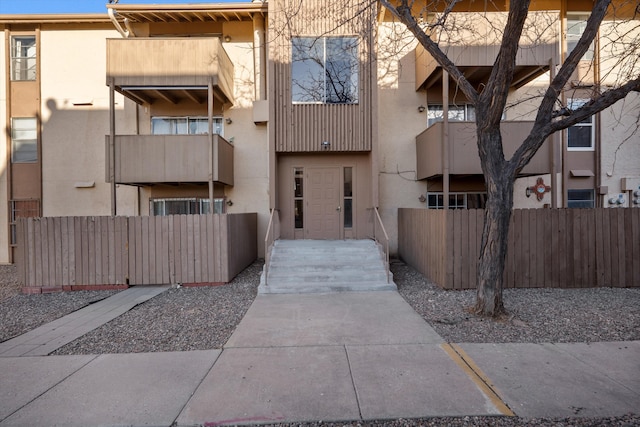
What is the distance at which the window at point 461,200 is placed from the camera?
1140 cm

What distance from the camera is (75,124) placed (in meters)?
11.6

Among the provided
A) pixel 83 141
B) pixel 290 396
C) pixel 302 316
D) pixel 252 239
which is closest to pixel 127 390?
pixel 290 396

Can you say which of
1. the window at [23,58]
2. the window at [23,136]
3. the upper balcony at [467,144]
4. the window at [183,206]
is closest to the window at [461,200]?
the upper balcony at [467,144]

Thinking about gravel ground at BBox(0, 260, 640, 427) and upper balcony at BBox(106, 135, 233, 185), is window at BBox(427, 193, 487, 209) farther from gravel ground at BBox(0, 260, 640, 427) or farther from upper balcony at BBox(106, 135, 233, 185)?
upper balcony at BBox(106, 135, 233, 185)

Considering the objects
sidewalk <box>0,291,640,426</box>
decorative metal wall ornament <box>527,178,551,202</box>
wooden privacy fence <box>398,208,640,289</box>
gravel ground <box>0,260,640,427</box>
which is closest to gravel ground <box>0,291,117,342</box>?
gravel ground <box>0,260,640,427</box>

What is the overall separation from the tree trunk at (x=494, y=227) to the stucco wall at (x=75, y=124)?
11.3 m

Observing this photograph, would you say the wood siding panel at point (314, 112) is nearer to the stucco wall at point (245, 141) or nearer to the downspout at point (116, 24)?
the stucco wall at point (245, 141)

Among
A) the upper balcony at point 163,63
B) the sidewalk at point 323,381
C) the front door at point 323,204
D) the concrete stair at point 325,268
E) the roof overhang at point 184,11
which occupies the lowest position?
the sidewalk at point 323,381

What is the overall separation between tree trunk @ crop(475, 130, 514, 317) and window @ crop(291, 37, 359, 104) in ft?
18.1

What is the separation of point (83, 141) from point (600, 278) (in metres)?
16.0

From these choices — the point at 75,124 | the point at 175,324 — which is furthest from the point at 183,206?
the point at 175,324

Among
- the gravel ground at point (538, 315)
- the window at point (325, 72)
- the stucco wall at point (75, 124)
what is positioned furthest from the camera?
the stucco wall at point (75, 124)

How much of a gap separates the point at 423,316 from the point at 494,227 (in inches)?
75.8

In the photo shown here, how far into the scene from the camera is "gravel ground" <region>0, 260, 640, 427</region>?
4.46m
